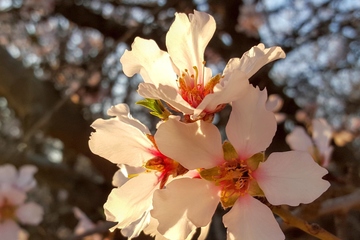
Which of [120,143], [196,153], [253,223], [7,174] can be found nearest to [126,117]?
[120,143]

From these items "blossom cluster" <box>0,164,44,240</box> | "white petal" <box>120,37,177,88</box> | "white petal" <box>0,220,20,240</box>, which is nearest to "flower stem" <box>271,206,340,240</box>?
"white petal" <box>120,37,177,88</box>

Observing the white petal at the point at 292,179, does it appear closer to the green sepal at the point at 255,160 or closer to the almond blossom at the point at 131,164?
the green sepal at the point at 255,160

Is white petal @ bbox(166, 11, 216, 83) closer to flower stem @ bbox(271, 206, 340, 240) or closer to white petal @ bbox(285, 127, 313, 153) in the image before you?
flower stem @ bbox(271, 206, 340, 240)

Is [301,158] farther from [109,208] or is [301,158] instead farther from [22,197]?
[22,197]

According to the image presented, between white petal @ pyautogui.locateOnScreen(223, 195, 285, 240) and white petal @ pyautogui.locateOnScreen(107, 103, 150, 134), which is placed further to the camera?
white petal @ pyautogui.locateOnScreen(107, 103, 150, 134)

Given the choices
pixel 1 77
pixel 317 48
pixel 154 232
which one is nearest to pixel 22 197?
pixel 1 77
